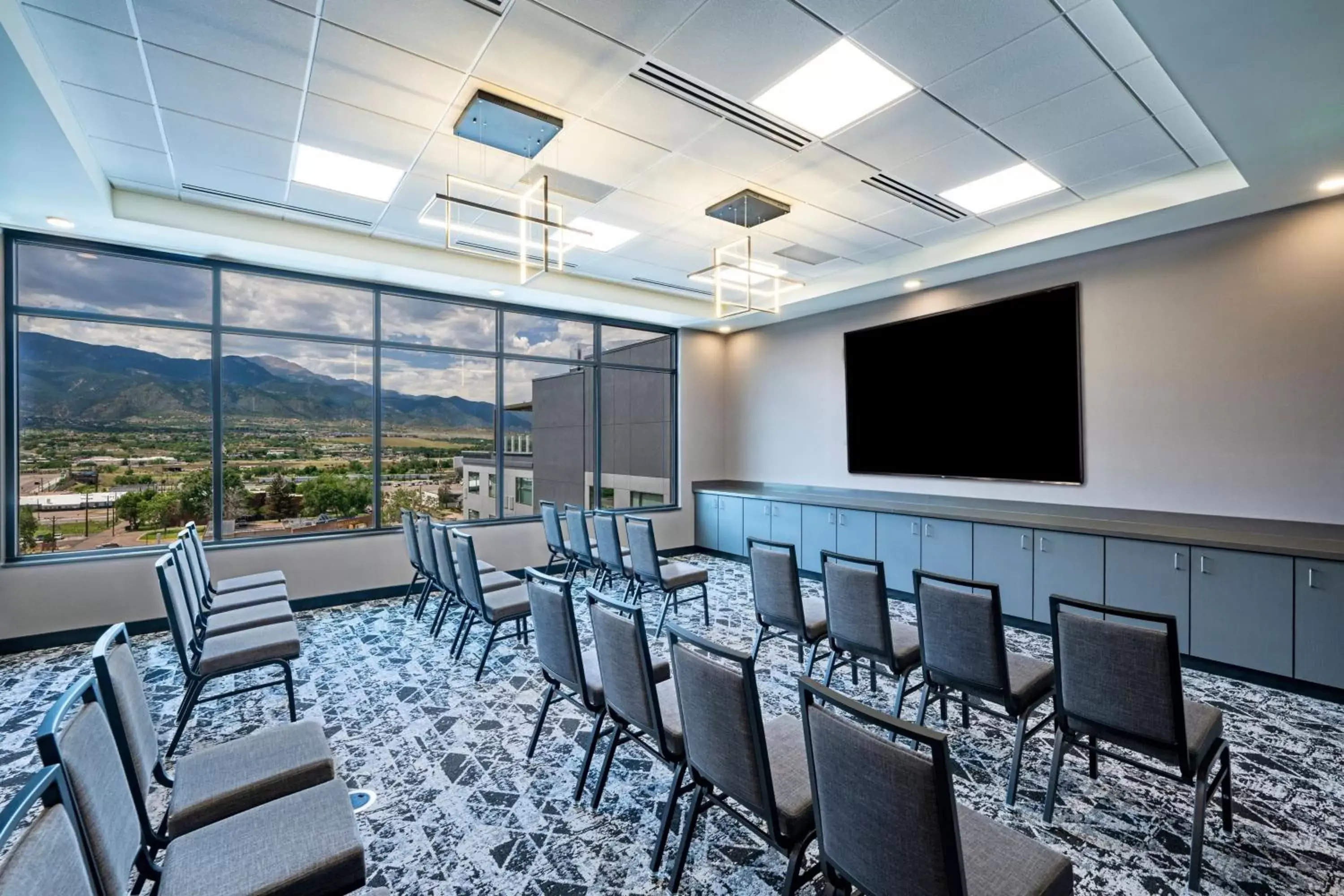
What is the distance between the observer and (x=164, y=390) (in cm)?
Answer: 499

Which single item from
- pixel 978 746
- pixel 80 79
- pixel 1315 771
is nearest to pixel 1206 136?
pixel 1315 771

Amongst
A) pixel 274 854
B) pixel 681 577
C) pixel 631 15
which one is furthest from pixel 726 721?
pixel 681 577

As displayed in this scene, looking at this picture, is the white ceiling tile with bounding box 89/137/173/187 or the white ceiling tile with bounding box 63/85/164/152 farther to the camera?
the white ceiling tile with bounding box 89/137/173/187

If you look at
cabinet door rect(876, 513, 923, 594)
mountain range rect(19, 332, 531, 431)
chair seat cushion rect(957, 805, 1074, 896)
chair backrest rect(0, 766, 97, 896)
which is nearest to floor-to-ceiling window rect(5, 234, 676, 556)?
mountain range rect(19, 332, 531, 431)

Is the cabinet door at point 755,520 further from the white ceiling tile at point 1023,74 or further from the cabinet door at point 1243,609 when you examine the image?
the white ceiling tile at point 1023,74

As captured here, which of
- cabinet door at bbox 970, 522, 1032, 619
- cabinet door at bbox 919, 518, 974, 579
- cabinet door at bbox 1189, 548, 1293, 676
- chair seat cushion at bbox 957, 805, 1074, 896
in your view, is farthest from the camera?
cabinet door at bbox 919, 518, 974, 579

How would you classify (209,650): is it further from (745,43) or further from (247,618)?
(745,43)

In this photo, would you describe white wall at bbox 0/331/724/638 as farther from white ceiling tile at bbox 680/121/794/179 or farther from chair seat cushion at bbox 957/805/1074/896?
chair seat cushion at bbox 957/805/1074/896

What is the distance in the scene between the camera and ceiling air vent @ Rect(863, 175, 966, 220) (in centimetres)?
403

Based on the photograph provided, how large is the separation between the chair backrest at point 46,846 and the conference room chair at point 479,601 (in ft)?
8.06

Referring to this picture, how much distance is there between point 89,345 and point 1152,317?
835 cm

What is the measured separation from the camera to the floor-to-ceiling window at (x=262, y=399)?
4602 millimetres

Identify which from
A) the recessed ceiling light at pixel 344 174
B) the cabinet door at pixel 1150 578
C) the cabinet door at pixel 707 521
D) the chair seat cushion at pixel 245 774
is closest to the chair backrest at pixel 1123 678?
the cabinet door at pixel 1150 578

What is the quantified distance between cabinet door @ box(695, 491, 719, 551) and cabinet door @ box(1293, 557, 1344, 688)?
5.37 metres
